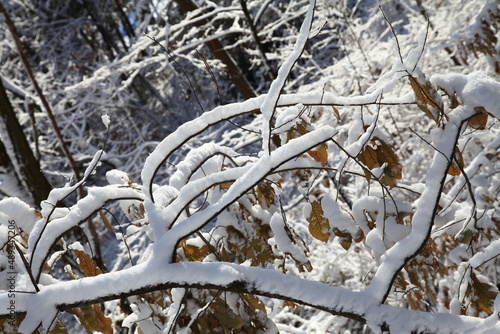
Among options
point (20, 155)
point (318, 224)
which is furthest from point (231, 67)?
point (318, 224)

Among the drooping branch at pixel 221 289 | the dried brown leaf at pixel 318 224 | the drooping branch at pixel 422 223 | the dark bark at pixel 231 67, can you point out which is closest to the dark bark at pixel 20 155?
the drooping branch at pixel 221 289

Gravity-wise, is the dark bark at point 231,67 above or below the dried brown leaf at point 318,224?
above

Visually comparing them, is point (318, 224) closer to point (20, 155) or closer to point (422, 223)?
point (422, 223)

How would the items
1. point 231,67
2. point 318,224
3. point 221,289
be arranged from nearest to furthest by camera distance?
point 221,289 → point 318,224 → point 231,67

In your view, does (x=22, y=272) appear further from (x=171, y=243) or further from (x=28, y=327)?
(x=171, y=243)

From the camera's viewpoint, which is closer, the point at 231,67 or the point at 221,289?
the point at 221,289

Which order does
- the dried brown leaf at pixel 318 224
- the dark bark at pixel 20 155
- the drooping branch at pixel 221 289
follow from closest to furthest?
the drooping branch at pixel 221 289 → the dried brown leaf at pixel 318 224 → the dark bark at pixel 20 155

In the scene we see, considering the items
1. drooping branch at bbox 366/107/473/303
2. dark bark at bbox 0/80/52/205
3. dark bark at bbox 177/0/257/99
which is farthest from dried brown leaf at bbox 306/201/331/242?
dark bark at bbox 177/0/257/99

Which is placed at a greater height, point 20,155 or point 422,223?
point 20,155

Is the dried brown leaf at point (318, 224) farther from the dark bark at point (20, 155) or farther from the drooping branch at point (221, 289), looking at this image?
the dark bark at point (20, 155)

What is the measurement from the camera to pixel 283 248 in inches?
60.5

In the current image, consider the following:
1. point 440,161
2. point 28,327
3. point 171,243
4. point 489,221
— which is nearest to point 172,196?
point 171,243

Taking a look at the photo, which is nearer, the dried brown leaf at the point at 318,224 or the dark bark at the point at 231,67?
the dried brown leaf at the point at 318,224

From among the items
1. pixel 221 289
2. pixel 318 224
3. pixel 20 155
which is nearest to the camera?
pixel 221 289
